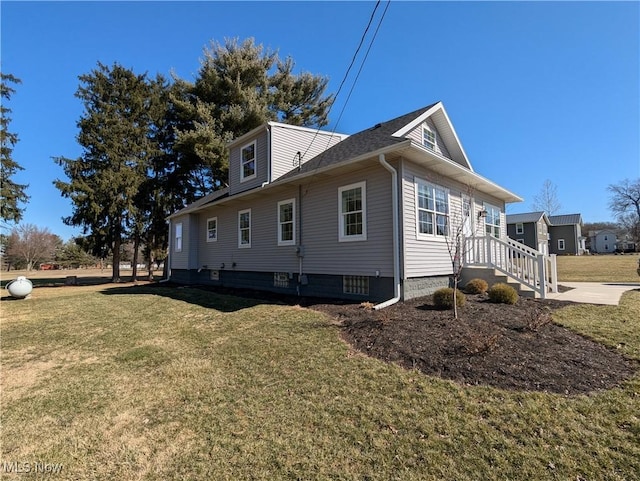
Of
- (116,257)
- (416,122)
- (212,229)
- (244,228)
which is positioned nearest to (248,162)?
(244,228)

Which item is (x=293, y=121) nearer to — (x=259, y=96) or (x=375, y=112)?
(x=259, y=96)

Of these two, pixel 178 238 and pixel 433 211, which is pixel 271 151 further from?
pixel 178 238

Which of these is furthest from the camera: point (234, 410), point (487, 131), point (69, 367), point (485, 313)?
point (487, 131)

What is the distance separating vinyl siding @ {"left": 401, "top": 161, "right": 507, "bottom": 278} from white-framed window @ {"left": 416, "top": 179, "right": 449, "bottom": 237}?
0.51ft

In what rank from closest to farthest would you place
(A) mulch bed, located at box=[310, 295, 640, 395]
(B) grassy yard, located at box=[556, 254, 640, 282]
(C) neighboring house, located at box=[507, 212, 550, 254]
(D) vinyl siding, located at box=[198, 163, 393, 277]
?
1. (A) mulch bed, located at box=[310, 295, 640, 395]
2. (D) vinyl siding, located at box=[198, 163, 393, 277]
3. (B) grassy yard, located at box=[556, 254, 640, 282]
4. (C) neighboring house, located at box=[507, 212, 550, 254]

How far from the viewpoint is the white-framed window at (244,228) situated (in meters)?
13.1

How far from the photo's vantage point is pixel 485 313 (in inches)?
253

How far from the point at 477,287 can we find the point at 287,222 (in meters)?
6.18

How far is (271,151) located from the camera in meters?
12.2

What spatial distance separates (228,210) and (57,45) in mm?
7767

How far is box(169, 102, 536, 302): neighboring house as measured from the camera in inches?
318

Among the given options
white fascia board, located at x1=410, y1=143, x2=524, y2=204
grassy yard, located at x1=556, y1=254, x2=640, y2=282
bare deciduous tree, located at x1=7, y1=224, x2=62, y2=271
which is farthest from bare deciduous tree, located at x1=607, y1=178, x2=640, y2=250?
bare deciduous tree, located at x1=7, y1=224, x2=62, y2=271

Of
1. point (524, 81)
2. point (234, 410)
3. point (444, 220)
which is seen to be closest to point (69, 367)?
point (234, 410)

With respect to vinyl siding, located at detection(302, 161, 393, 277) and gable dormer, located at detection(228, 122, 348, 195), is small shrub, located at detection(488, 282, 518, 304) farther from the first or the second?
gable dormer, located at detection(228, 122, 348, 195)
